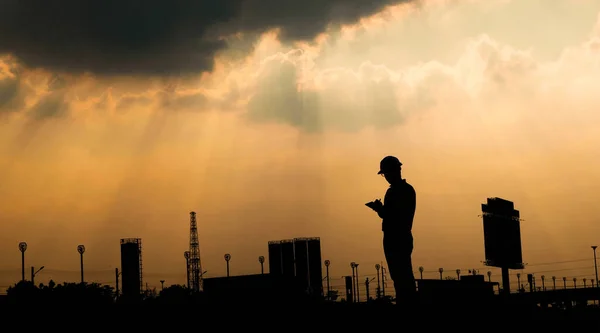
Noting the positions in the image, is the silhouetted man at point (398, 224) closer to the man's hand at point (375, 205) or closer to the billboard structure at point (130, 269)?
the man's hand at point (375, 205)

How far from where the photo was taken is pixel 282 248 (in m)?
155

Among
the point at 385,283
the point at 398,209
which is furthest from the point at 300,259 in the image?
the point at 398,209

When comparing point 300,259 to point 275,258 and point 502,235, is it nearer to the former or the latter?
point 275,258

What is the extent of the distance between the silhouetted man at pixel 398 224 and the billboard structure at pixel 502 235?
70527 mm

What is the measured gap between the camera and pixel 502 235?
9150 centimetres

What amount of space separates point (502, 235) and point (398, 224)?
7394cm

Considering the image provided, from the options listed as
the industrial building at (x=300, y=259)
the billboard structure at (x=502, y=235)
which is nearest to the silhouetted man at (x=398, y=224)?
the billboard structure at (x=502, y=235)

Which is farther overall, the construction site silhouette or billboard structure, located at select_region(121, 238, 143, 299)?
billboard structure, located at select_region(121, 238, 143, 299)

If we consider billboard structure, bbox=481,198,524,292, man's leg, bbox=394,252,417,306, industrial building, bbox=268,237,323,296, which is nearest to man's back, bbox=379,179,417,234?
man's leg, bbox=394,252,417,306

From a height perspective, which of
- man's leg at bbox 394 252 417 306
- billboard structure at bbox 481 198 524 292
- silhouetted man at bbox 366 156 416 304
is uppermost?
billboard structure at bbox 481 198 524 292

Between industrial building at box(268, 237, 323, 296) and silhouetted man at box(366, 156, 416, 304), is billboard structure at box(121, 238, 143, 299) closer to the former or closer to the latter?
industrial building at box(268, 237, 323, 296)

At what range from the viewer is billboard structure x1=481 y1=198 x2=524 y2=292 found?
9000 cm

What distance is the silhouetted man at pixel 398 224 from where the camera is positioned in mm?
19797

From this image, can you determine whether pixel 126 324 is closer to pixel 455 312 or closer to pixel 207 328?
pixel 207 328
